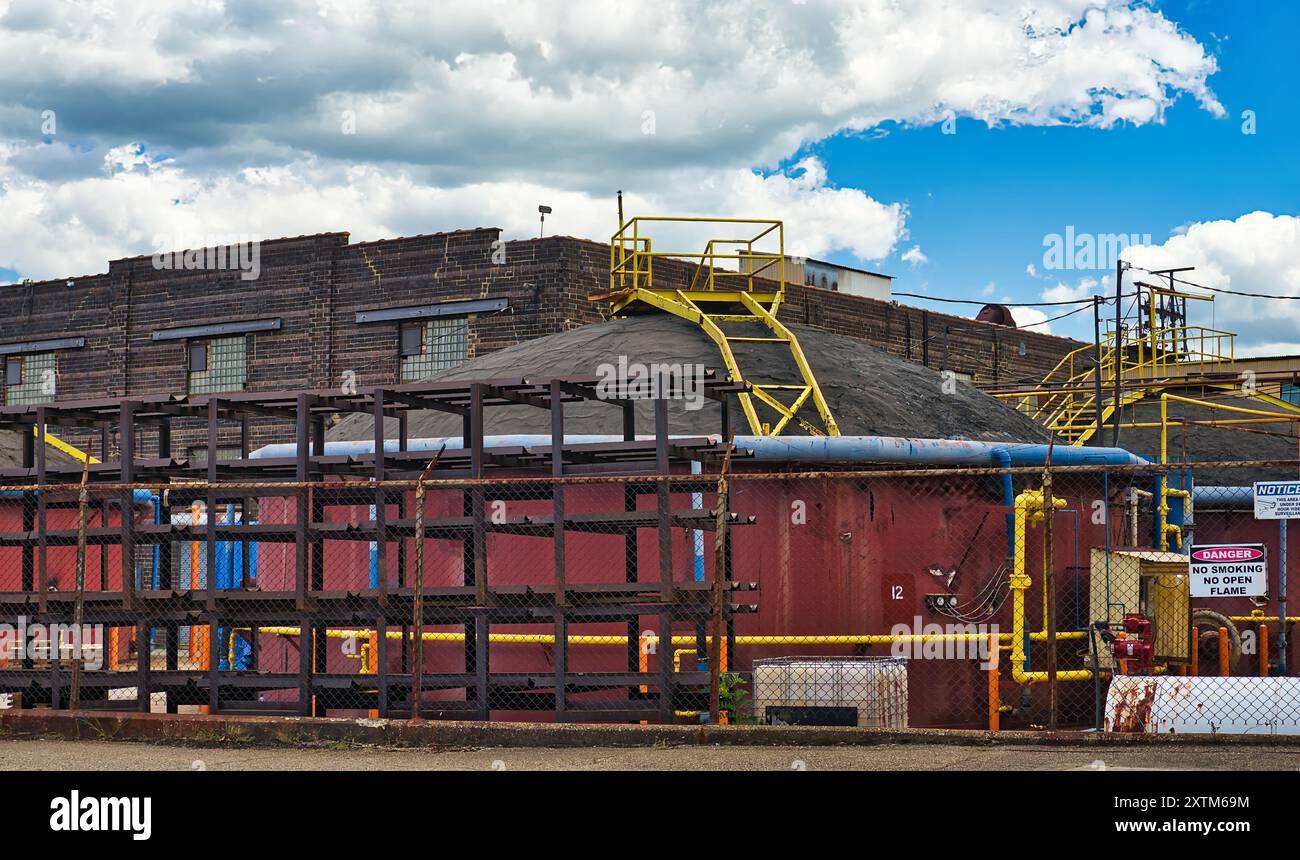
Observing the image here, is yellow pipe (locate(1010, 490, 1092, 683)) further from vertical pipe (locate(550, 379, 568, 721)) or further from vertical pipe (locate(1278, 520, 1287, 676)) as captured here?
vertical pipe (locate(550, 379, 568, 721))

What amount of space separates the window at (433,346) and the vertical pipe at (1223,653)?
20.3 metres

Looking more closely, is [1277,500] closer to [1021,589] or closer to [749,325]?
[1021,589]

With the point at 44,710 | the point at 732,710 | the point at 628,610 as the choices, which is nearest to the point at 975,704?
the point at 732,710

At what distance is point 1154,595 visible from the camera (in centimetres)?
1869

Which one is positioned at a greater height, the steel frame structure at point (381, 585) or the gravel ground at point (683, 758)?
the steel frame structure at point (381, 585)

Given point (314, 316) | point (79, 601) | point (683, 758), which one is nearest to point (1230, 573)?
point (683, 758)

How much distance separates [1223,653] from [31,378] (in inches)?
1380

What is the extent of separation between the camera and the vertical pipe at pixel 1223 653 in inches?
763

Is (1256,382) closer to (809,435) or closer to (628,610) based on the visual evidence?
(809,435)

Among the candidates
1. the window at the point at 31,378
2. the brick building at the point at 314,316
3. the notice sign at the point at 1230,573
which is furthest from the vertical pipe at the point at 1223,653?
the window at the point at 31,378

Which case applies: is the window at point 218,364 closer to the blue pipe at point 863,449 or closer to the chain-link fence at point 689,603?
the chain-link fence at point 689,603
